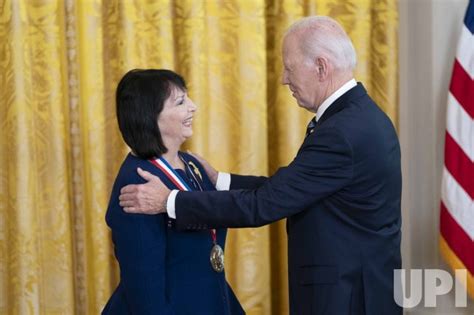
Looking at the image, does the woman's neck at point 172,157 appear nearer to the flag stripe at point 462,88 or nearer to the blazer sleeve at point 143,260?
the blazer sleeve at point 143,260

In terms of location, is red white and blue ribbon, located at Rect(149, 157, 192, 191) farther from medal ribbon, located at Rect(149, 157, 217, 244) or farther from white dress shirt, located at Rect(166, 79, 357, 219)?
white dress shirt, located at Rect(166, 79, 357, 219)

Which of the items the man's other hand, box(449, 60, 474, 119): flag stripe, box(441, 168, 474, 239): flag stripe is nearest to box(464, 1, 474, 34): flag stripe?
box(449, 60, 474, 119): flag stripe

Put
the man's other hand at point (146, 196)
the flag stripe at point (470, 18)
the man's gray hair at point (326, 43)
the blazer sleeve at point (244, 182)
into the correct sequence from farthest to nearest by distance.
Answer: the flag stripe at point (470, 18) → the blazer sleeve at point (244, 182) → the man's gray hair at point (326, 43) → the man's other hand at point (146, 196)

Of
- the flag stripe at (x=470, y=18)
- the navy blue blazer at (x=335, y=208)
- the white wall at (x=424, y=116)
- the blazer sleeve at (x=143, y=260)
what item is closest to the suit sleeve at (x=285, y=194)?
the navy blue blazer at (x=335, y=208)

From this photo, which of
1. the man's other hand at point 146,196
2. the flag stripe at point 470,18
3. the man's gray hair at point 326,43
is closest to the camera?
the man's other hand at point 146,196

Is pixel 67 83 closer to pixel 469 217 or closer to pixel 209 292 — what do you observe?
pixel 209 292

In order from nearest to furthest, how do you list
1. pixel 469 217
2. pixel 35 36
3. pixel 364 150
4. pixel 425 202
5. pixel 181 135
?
pixel 364 150
pixel 181 135
pixel 469 217
pixel 35 36
pixel 425 202

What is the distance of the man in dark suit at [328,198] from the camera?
7.93 feet

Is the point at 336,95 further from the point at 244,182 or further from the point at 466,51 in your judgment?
the point at 466,51

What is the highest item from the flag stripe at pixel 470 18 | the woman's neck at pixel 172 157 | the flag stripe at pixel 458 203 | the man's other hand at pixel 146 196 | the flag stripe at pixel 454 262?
the flag stripe at pixel 470 18

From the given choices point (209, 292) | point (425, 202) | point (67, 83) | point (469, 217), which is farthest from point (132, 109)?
point (425, 202)

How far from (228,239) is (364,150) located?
159 cm

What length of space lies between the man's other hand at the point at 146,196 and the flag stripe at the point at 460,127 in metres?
1.70

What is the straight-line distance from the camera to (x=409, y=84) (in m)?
4.07
